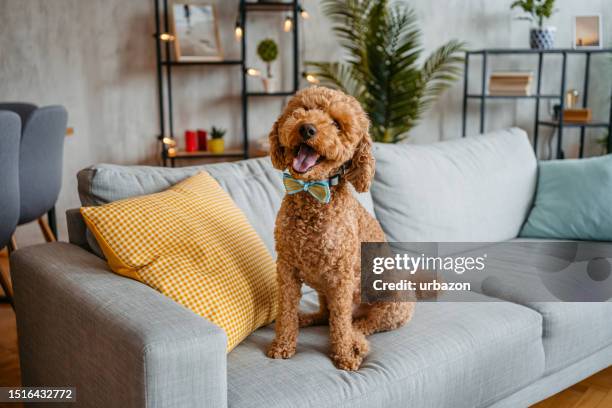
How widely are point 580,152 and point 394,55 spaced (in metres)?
1.67

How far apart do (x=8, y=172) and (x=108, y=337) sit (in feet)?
4.51

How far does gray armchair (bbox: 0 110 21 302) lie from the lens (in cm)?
225

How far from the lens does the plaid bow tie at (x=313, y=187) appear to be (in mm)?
1381

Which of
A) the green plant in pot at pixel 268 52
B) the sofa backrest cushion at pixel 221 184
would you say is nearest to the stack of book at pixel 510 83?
the green plant in pot at pixel 268 52

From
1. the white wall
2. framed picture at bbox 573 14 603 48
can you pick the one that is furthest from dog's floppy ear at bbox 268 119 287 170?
framed picture at bbox 573 14 603 48

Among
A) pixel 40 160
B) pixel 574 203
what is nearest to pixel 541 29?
pixel 574 203

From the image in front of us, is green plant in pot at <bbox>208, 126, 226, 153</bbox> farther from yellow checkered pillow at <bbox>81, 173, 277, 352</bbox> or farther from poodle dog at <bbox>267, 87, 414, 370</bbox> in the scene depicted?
poodle dog at <bbox>267, 87, 414, 370</bbox>

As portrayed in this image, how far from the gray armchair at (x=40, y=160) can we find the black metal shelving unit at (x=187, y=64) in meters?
1.12

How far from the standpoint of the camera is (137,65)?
4125mm

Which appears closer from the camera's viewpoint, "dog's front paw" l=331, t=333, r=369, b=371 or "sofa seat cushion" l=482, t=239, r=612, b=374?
"dog's front paw" l=331, t=333, r=369, b=371

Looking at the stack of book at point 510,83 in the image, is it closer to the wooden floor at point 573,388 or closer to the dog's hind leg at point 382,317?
the wooden floor at point 573,388

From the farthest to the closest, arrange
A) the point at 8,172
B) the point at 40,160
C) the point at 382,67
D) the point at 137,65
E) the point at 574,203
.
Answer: the point at 137,65, the point at 382,67, the point at 40,160, the point at 574,203, the point at 8,172

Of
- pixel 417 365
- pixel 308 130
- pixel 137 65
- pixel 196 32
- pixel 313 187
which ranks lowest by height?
pixel 417 365

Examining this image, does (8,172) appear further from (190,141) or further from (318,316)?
(190,141)
